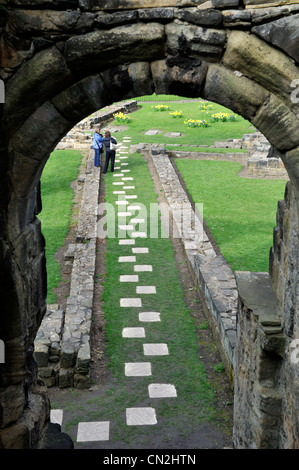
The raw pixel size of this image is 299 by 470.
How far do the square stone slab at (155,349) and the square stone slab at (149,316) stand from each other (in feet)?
2.35

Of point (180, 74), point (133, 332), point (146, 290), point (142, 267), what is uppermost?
point (180, 74)

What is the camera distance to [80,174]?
17.0m

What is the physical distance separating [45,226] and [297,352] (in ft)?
30.1

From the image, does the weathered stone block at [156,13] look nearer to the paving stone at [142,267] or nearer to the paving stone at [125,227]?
the paving stone at [142,267]

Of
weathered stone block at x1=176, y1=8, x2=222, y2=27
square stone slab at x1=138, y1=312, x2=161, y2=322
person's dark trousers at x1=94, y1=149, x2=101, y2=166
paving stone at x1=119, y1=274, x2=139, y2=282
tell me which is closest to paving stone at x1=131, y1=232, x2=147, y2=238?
paving stone at x1=119, y1=274, x2=139, y2=282

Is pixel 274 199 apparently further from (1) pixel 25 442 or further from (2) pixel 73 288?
(1) pixel 25 442

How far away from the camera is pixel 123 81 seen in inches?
153

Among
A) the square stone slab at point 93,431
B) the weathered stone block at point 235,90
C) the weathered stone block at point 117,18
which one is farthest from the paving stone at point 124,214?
the weathered stone block at point 117,18

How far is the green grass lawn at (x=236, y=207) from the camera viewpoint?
10.9 meters

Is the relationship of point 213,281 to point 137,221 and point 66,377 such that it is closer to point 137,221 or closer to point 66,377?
point 66,377

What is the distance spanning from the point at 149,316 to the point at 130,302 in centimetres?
56

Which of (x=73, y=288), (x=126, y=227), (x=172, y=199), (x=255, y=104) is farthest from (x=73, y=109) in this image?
(x=172, y=199)

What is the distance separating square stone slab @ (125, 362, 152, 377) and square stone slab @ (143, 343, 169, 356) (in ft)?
0.86

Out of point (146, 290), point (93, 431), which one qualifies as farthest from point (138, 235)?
point (93, 431)
